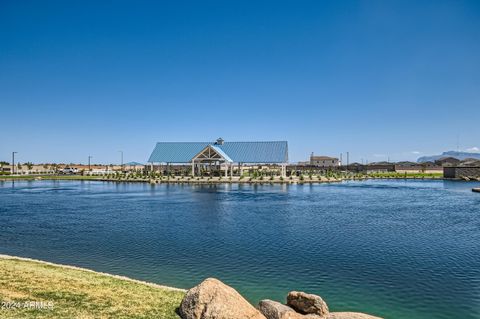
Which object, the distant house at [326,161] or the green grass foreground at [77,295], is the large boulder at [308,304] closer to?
the green grass foreground at [77,295]

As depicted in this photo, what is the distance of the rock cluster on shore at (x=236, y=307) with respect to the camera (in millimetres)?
7234

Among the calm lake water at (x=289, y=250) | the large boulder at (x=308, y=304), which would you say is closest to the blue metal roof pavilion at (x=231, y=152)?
the calm lake water at (x=289, y=250)

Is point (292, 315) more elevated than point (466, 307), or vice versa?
point (292, 315)

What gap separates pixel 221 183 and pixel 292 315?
56901mm

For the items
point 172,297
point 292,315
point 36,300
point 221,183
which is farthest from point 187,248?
point 221,183

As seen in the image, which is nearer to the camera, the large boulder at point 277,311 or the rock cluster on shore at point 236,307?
the rock cluster on shore at point 236,307

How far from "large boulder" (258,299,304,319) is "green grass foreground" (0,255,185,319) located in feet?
6.24

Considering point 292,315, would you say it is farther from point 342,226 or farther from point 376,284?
point 342,226

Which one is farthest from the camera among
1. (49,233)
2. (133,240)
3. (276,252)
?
(49,233)

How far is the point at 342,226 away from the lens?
2247cm

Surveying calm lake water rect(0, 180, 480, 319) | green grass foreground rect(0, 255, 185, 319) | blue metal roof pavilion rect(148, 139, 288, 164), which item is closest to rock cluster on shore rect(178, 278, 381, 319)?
green grass foreground rect(0, 255, 185, 319)

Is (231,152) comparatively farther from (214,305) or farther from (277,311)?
(214,305)

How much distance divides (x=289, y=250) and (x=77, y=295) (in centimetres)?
949

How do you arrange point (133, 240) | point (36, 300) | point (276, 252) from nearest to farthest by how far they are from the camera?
point (36, 300)
point (276, 252)
point (133, 240)
